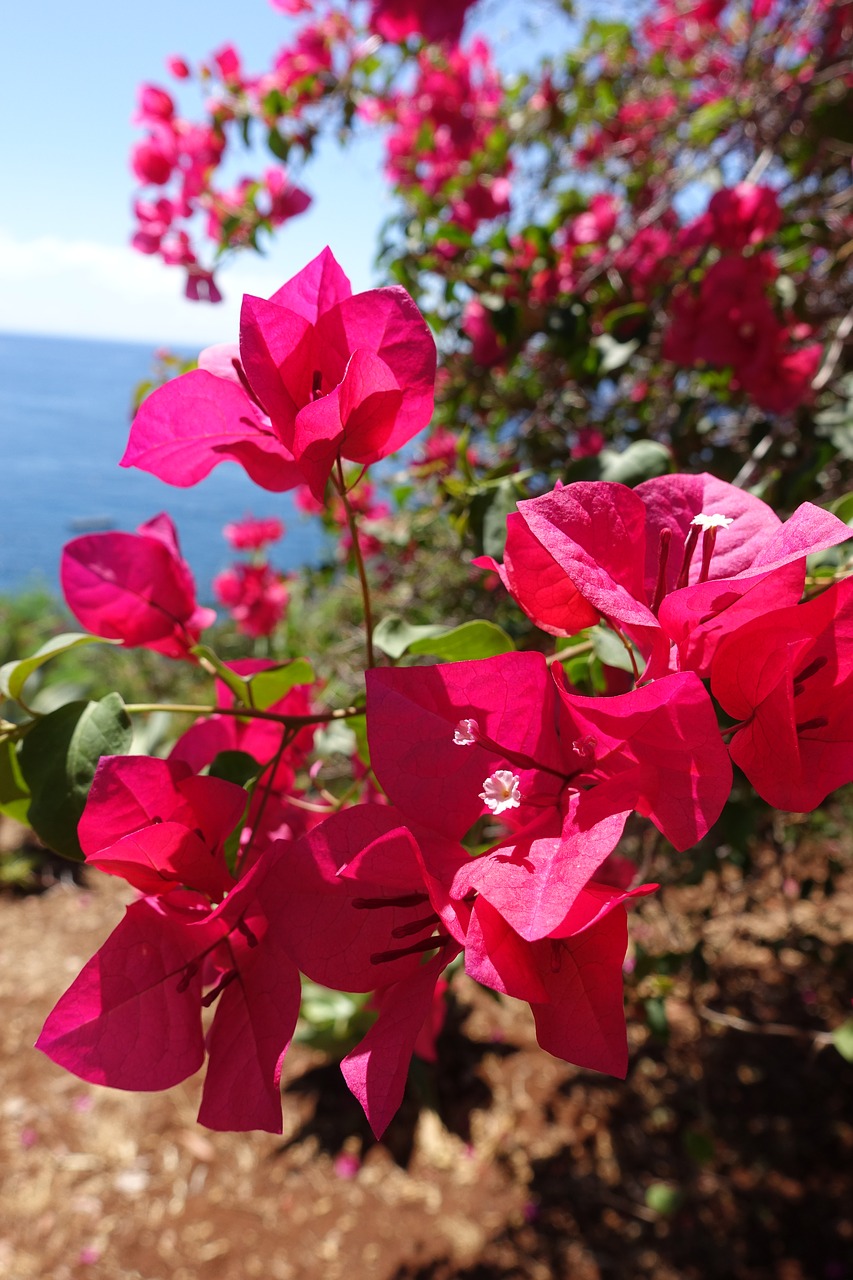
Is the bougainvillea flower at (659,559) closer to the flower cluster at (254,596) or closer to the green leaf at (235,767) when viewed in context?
the green leaf at (235,767)

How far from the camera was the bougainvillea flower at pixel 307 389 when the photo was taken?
0.38 metres

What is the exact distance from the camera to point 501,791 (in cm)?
33

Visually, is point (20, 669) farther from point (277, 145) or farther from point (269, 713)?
point (277, 145)

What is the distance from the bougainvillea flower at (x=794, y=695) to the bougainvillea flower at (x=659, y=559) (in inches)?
0.4

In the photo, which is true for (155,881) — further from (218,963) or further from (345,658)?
(345,658)

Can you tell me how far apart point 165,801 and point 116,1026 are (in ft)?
0.34

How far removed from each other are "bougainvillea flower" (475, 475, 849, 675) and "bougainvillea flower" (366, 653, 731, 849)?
4 centimetres

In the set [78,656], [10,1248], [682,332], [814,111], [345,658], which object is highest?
[814,111]

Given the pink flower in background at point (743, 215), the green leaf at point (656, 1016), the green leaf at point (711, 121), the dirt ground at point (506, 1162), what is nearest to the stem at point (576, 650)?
the green leaf at point (656, 1016)

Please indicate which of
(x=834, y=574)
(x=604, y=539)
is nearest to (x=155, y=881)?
(x=604, y=539)

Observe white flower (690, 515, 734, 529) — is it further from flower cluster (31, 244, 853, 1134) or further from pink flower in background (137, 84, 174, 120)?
pink flower in background (137, 84, 174, 120)

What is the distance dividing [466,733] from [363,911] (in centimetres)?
9

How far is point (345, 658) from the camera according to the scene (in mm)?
1812

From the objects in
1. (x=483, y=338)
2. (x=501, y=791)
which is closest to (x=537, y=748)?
(x=501, y=791)
